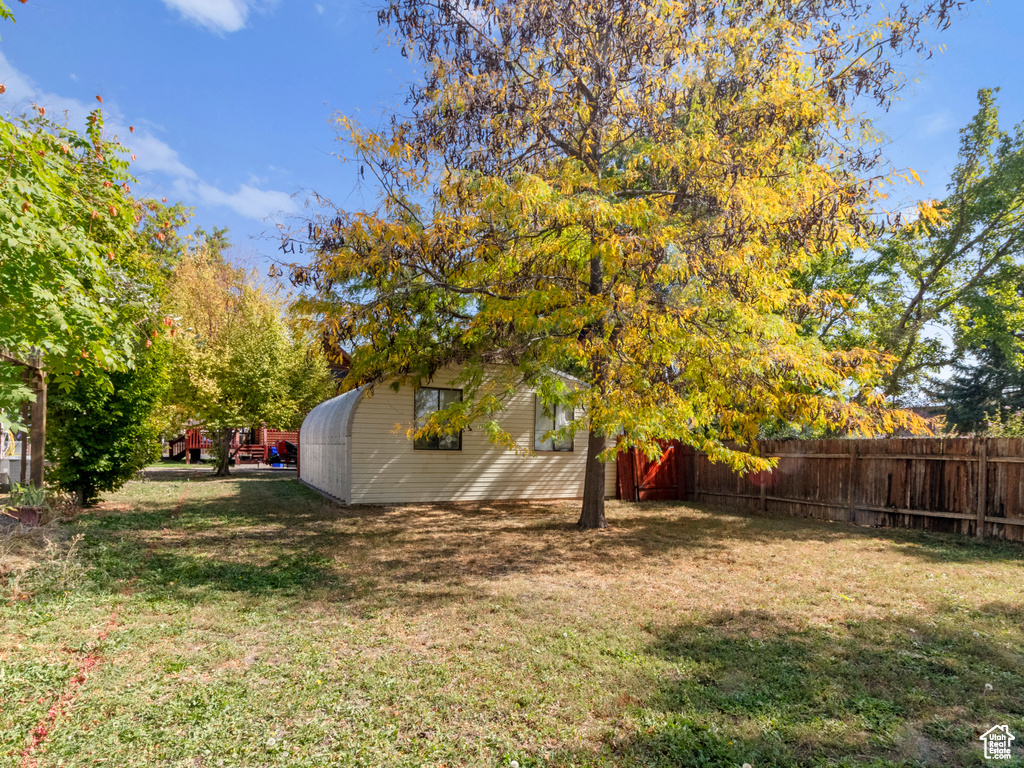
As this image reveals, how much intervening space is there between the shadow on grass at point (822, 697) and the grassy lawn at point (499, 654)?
0.02 metres

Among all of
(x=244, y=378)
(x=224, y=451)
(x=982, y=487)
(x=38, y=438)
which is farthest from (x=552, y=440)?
(x=224, y=451)

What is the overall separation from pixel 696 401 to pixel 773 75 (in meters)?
4.55

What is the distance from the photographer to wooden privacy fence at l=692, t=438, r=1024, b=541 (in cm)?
940

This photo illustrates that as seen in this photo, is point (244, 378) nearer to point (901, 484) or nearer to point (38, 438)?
point (38, 438)

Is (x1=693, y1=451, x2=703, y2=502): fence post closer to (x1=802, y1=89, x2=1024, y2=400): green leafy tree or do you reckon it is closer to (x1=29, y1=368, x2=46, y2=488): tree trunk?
(x1=802, y1=89, x2=1024, y2=400): green leafy tree

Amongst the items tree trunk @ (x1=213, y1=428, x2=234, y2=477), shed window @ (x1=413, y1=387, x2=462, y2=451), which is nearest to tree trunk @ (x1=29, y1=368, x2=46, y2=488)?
shed window @ (x1=413, y1=387, x2=462, y2=451)

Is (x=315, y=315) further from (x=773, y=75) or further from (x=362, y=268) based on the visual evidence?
(x=773, y=75)

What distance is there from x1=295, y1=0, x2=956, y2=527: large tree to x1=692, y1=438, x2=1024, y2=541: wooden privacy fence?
316 centimetres

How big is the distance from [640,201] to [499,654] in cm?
548

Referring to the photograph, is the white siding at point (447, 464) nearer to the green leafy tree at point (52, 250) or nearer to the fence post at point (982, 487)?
the green leafy tree at point (52, 250)

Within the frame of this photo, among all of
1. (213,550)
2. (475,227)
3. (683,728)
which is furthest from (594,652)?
(213,550)

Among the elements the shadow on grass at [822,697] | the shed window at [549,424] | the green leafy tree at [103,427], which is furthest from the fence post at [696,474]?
the green leafy tree at [103,427]

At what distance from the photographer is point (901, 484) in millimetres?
10812

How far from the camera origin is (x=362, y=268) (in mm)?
7277
